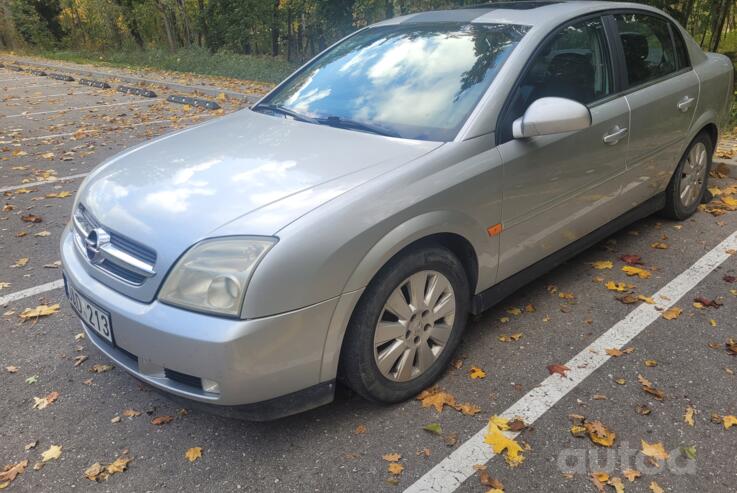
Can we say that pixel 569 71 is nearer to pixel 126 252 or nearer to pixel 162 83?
pixel 126 252

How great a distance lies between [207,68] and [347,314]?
15.3 meters

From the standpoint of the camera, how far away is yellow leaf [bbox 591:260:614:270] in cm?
391

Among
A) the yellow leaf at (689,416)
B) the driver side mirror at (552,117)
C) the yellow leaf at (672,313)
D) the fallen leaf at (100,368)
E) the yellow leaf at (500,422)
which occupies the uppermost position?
the driver side mirror at (552,117)

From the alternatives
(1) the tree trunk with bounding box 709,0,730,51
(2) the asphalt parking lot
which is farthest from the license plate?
(1) the tree trunk with bounding box 709,0,730,51

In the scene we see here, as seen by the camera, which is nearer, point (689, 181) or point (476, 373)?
point (476, 373)

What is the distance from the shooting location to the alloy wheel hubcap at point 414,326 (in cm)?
248

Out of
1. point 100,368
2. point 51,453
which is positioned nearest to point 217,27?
point 100,368

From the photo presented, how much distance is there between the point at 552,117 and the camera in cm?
270

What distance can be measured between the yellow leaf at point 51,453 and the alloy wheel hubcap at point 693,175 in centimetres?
431

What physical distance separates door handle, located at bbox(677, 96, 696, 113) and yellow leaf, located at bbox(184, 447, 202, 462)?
3664 mm

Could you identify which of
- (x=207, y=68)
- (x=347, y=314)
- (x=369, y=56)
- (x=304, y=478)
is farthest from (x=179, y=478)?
(x=207, y=68)

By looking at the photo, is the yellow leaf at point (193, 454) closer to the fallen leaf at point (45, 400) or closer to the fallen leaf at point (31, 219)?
the fallen leaf at point (45, 400)

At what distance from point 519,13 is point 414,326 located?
6.28 feet

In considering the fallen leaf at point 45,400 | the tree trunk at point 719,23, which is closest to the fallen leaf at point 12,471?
the fallen leaf at point 45,400
